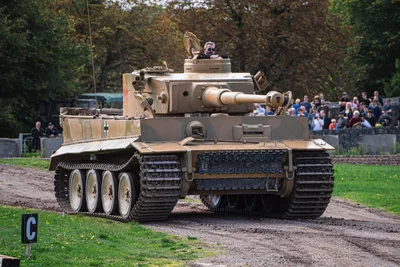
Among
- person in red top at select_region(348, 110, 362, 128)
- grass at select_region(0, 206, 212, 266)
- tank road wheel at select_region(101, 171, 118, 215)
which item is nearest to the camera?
grass at select_region(0, 206, 212, 266)

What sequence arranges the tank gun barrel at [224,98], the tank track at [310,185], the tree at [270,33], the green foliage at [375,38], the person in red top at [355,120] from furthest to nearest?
the green foliage at [375,38] → the tree at [270,33] → the person in red top at [355,120] → the tank track at [310,185] → the tank gun barrel at [224,98]

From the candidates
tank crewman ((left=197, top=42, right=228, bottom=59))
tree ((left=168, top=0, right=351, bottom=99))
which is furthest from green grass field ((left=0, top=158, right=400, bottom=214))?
tree ((left=168, top=0, right=351, bottom=99))

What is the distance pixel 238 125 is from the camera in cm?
1945

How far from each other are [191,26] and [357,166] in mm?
18577

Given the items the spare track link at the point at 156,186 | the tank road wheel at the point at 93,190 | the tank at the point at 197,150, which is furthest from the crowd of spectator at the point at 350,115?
the spare track link at the point at 156,186

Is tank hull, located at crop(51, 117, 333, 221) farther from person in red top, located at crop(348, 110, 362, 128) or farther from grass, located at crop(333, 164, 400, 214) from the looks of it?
person in red top, located at crop(348, 110, 362, 128)

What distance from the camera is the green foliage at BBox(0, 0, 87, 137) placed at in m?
44.7

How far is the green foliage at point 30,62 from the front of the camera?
44.7 m

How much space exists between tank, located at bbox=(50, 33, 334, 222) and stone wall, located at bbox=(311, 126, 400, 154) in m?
12.1

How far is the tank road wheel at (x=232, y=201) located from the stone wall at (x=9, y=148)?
729 inches

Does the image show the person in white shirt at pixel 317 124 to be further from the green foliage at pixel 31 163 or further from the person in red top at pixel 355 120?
the green foliage at pixel 31 163

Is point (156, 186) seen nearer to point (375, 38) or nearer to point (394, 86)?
point (394, 86)

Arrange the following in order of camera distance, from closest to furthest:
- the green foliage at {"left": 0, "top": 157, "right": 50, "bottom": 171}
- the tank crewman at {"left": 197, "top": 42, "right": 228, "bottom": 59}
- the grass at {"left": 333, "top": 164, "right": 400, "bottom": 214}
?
the tank crewman at {"left": 197, "top": 42, "right": 228, "bottom": 59} → the grass at {"left": 333, "top": 164, "right": 400, "bottom": 214} → the green foliage at {"left": 0, "top": 157, "right": 50, "bottom": 171}

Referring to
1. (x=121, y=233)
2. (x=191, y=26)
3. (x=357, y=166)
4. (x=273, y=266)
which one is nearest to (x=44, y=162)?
(x=357, y=166)
